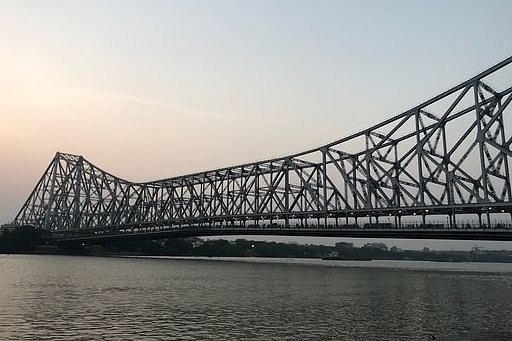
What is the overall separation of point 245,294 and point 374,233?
4165 cm

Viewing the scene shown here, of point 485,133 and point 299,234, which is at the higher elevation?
point 485,133

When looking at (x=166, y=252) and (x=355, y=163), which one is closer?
(x=355, y=163)

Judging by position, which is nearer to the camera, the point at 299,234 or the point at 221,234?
the point at 299,234

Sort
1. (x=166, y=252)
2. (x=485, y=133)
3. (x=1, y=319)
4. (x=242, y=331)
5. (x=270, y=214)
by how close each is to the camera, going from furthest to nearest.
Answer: (x=166, y=252) < (x=270, y=214) < (x=485, y=133) < (x=1, y=319) < (x=242, y=331)

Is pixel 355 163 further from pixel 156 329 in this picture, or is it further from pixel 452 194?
pixel 156 329

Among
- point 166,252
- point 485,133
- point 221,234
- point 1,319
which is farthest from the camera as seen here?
point 166,252

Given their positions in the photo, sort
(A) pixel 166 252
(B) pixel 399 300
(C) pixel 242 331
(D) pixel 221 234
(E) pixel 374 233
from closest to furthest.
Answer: (C) pixel 242 331
(B) pixel 399 300
(E) pixel 374 233
(D) pixel 221 234
(A) pixel 166 252

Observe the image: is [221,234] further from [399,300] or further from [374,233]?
[399,300]

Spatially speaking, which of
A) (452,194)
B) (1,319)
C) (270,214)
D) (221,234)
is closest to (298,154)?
(270,214)

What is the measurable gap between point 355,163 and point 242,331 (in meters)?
64.4

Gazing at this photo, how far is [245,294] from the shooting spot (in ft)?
104

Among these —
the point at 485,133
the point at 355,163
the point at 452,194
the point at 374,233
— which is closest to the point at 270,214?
the point at 355,163

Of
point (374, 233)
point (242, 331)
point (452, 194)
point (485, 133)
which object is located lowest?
point (242, 331)

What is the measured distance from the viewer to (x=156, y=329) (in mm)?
18812
